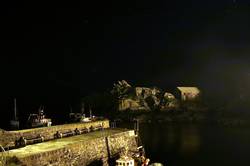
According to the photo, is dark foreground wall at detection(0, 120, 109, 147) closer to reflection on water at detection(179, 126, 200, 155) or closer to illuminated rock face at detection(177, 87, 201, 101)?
reflection on water at detection(179, 126, 200, 155)

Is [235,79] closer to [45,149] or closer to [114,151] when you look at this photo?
[114,151]

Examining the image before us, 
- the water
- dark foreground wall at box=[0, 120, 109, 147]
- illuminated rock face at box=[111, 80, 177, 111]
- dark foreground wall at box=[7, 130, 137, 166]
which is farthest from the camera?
illuminated rock face at box=[111, 80, 177, 111]

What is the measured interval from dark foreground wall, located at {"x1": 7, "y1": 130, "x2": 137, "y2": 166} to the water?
8.52 m

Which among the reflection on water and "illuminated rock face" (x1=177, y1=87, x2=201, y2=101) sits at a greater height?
"illuminated rock face" (x1=177, y1=87, x2=201, y2=101)

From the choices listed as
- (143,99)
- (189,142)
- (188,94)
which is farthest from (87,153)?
(188,94)

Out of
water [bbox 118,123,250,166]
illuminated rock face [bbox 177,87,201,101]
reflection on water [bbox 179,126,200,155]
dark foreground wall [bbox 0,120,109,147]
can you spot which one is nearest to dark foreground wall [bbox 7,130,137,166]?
dark foreground wall [bbox 0,120,109,147]

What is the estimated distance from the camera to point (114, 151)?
34156 mm

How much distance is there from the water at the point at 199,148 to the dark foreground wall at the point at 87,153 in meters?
8.52

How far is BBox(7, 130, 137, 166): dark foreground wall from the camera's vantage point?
78.6 ft

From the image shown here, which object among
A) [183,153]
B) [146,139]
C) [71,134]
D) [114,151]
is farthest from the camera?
[146,139]

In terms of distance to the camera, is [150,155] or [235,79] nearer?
[150,155]

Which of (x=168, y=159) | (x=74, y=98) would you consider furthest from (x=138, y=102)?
(x=168, y=159)

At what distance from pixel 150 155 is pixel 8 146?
2324cm

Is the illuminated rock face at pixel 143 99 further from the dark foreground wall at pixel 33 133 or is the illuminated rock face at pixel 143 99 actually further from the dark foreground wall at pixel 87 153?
the dark foreground wall at pixel 87 153
